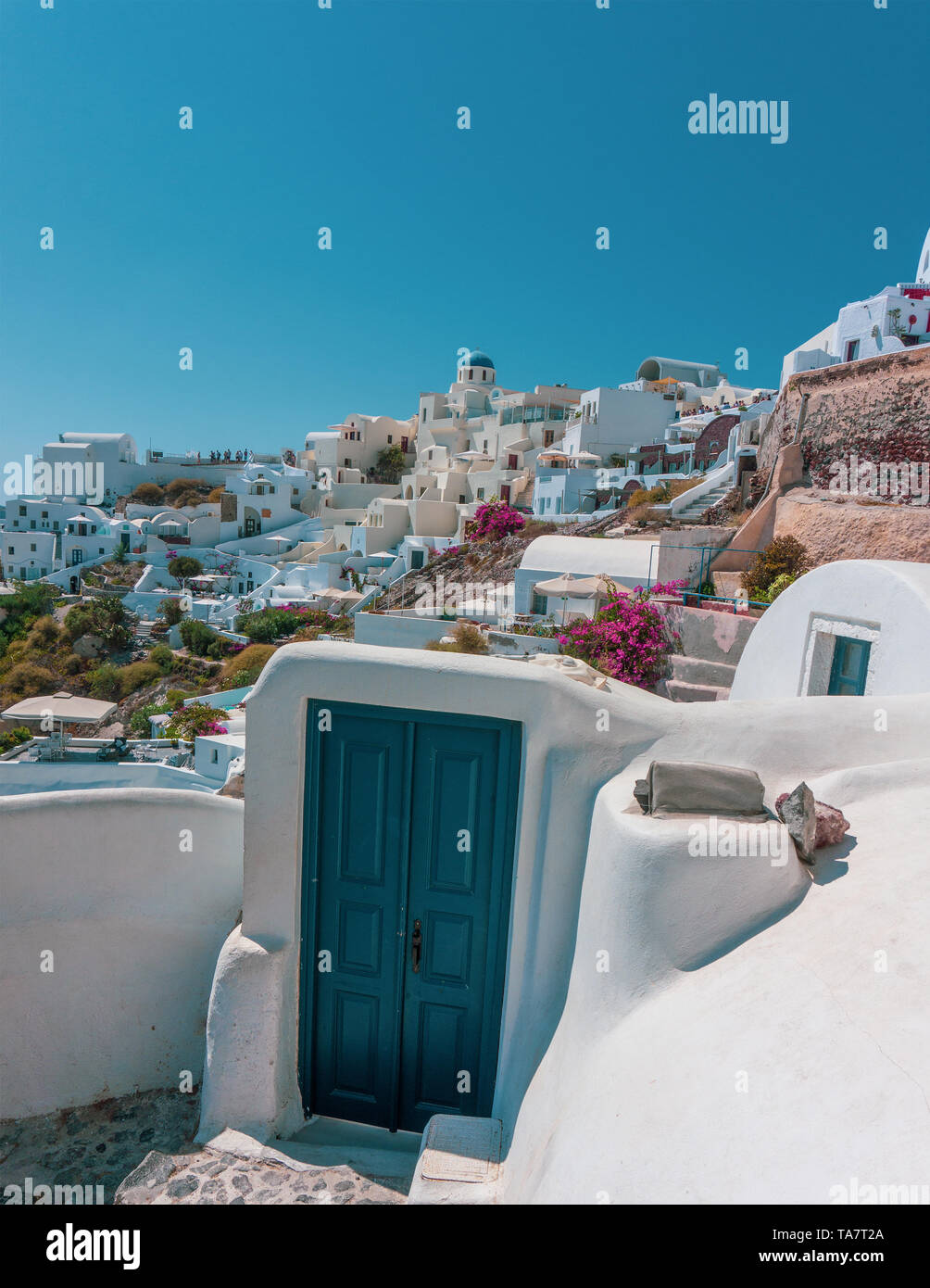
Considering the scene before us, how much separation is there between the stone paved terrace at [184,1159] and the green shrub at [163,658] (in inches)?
1320

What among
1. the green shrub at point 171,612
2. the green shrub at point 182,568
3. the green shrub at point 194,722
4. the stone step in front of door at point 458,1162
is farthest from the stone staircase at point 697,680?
the green shrub at point 182,568

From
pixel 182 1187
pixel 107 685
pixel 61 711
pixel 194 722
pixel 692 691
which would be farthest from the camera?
pixel 107 685

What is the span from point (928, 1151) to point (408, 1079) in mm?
2937

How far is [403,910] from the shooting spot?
13.5 ft

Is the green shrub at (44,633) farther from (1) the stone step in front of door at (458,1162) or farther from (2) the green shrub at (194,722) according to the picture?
(1) the stone step in front of door at (458,1162)

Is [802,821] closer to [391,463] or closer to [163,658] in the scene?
[163,658]

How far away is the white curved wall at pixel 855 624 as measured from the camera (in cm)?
550

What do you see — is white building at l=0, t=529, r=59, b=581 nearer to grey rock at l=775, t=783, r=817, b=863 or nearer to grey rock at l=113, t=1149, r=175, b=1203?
grey rock at l=113, t=1149, r=175, b=1203

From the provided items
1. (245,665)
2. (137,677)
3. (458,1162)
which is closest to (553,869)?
(458,1162)

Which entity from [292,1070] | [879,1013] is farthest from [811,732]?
[292,1070]

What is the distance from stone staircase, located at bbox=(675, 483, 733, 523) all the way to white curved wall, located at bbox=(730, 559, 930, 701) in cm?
1824

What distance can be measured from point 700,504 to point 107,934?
2427 centimetres

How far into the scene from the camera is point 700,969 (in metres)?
3.10
